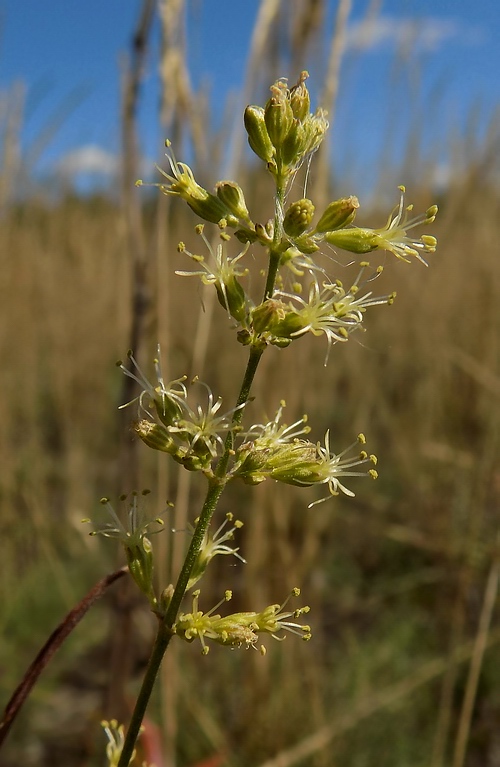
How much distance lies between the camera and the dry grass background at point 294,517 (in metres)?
1.40

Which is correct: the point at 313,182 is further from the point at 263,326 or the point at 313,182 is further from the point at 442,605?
the point at 442,605

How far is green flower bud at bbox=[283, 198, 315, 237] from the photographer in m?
0.53

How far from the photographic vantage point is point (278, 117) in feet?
1.82

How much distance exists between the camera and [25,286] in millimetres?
3295

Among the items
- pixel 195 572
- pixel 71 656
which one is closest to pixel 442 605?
pixel 71 656

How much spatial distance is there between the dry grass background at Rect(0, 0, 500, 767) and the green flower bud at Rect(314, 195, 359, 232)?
0.25 metres

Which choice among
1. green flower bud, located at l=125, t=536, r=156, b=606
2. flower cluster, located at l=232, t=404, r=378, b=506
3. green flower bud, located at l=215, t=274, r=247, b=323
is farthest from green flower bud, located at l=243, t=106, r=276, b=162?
green flower bud, located at l=125, t=536, r=156, b=606

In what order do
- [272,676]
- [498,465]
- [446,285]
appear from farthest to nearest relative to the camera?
[446,285] < [498,465] < [272,676]

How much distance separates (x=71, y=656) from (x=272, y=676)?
702mm

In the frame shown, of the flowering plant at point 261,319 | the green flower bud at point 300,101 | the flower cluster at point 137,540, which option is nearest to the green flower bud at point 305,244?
the flowering plant at point 261,319

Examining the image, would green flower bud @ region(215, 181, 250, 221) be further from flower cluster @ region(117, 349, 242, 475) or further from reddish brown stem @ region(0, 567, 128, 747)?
reddish brown stem @ region(0, 567, 128, 747)

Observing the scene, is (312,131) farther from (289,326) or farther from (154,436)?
(154,436)

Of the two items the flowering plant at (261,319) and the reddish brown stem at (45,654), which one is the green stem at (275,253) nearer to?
the flowering plant at (261,319)

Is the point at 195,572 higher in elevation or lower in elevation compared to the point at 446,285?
lower
